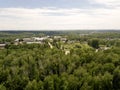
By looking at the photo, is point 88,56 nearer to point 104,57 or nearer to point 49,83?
point 104,57

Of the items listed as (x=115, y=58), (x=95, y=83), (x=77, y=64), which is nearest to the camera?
(x=95, y=83)

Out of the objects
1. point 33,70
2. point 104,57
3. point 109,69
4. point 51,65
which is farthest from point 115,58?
point 33,70

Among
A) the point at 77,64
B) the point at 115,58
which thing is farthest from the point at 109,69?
the point at 77,64

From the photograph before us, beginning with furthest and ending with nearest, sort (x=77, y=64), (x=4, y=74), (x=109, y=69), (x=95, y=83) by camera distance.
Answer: (x=77, y=64)
(x=4, y=74)
(x=109, y=69)
(x=95, y=83)

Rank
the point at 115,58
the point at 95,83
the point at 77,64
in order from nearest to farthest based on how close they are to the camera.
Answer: the point at 95,83 < the point at 115,58 < the point at 77,64

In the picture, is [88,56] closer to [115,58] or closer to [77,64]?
[77,64]

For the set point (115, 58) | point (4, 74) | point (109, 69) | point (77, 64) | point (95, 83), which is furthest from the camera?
point (77, 64)

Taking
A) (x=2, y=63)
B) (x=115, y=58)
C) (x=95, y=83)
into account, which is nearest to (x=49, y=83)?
(x=95, y=83)

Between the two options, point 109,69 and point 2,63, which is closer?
point 109,69

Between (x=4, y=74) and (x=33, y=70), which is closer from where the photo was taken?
(x=4, y=74)
